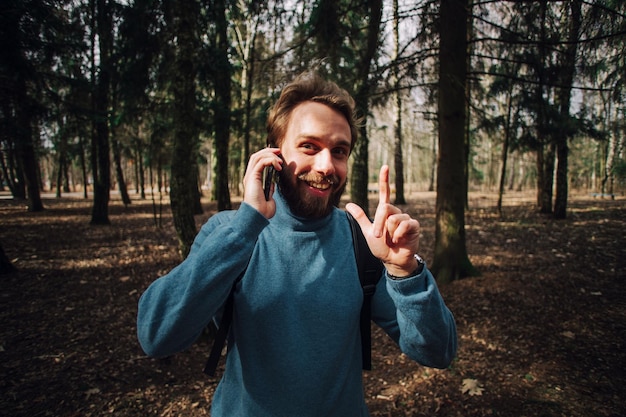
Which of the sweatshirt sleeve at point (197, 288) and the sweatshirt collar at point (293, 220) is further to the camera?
the sweatshirt collar at point (293, 220)

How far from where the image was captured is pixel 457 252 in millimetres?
5926

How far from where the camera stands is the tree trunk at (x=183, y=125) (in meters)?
4.41

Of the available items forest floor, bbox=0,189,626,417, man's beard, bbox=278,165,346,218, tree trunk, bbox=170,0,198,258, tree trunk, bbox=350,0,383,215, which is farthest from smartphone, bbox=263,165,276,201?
tree trunk, bbox=170,0,198,258

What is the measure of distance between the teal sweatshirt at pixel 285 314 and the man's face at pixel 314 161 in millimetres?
83

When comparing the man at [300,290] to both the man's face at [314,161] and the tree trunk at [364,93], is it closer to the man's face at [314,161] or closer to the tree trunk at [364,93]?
the man's face at [314,161]

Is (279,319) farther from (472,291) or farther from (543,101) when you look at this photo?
(543,101)

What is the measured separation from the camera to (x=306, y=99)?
1.60 m

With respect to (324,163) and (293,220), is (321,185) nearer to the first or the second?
(324,163)

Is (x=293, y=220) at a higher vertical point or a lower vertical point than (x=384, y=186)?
lower

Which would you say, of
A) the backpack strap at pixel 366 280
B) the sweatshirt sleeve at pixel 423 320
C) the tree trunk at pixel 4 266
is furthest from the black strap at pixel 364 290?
the tree trunk at pixel 4 266

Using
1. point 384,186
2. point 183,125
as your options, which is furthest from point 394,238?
point 183,125

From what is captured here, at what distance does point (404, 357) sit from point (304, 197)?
3643 millimetres

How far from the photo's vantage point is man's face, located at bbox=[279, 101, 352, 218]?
1.45m

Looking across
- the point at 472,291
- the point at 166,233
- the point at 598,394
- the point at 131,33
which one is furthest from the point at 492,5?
the point at 166,233
